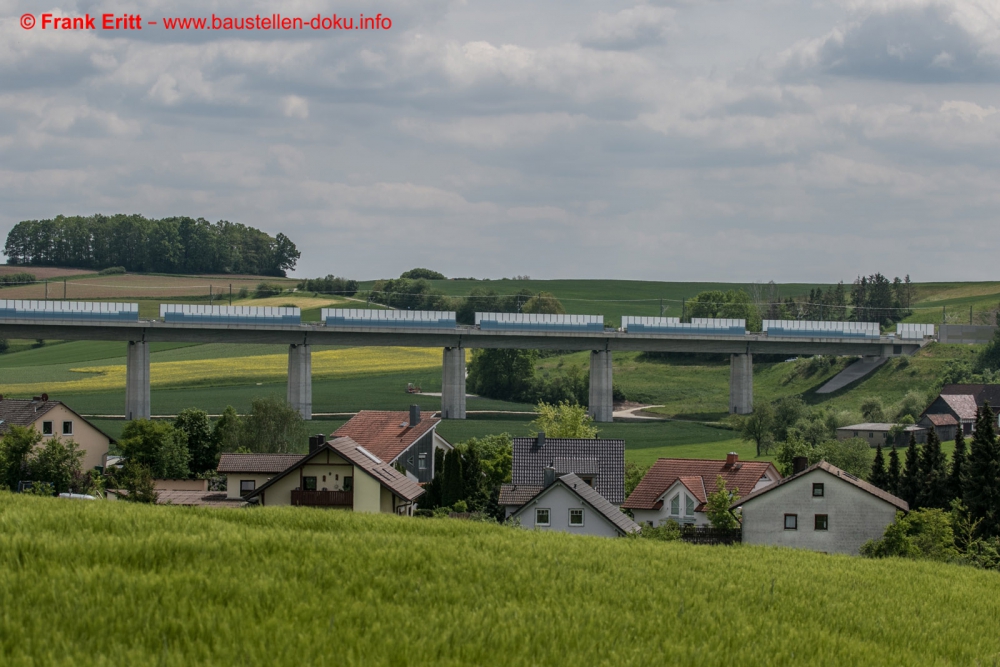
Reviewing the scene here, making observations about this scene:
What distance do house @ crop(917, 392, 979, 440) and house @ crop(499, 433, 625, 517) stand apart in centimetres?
4817

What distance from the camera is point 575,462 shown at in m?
62.3

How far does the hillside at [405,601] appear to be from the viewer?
13.1 metres

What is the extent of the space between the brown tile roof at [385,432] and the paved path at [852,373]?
81.2 m

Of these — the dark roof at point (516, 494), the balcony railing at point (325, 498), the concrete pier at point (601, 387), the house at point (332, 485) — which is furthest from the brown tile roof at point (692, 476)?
the concrete pier at point (601, 387)

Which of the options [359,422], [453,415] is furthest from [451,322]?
[359,422]

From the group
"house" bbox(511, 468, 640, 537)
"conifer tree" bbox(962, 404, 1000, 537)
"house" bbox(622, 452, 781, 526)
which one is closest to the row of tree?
"conifer tree" bbox(962, 404, 1000, 537)

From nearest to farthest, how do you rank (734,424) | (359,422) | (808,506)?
(808,506), (359,422), (734,424)

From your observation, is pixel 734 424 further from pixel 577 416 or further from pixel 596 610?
pixel 596 610

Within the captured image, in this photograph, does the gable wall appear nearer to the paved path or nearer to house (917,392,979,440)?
house (917,392,979,440)

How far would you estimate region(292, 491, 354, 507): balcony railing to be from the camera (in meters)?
47.5

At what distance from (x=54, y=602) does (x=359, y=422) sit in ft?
191

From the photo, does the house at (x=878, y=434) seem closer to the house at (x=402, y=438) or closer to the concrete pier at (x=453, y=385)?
the concrete pier at (x=453, y=385)

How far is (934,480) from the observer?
62094 millimetres

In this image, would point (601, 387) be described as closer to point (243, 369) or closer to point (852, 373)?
point (852, 373)
